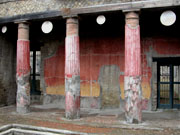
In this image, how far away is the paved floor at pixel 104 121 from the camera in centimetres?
583

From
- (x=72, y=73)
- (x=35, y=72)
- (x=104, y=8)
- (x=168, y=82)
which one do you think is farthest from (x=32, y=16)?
(x=168, y=82)

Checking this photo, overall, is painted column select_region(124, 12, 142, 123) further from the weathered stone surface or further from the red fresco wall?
the weathered stone surface

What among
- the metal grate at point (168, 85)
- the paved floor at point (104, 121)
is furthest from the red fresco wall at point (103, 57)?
the paved floor at point (104, 121)

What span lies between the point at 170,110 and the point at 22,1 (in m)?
7.26

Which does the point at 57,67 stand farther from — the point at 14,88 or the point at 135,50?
the point at 135,50

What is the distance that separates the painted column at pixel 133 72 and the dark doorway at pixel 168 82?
2.41m

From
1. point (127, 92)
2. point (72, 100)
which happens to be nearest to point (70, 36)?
point (72, 100)

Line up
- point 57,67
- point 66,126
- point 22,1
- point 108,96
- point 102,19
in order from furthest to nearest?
1. point 57,67
2. point 108,96
3. point 22,1
4. point 102,19
5. point 66,126

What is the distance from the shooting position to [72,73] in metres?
7.12

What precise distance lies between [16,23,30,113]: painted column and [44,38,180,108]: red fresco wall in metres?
1.91

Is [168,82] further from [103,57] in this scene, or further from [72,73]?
[72,73]

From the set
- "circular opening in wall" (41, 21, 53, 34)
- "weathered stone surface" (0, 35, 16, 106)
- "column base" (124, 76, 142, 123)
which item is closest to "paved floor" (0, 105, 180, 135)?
"column base" (124, 76, 142, 123)

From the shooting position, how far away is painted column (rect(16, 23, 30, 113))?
26.1ft

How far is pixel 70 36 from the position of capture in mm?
7227
